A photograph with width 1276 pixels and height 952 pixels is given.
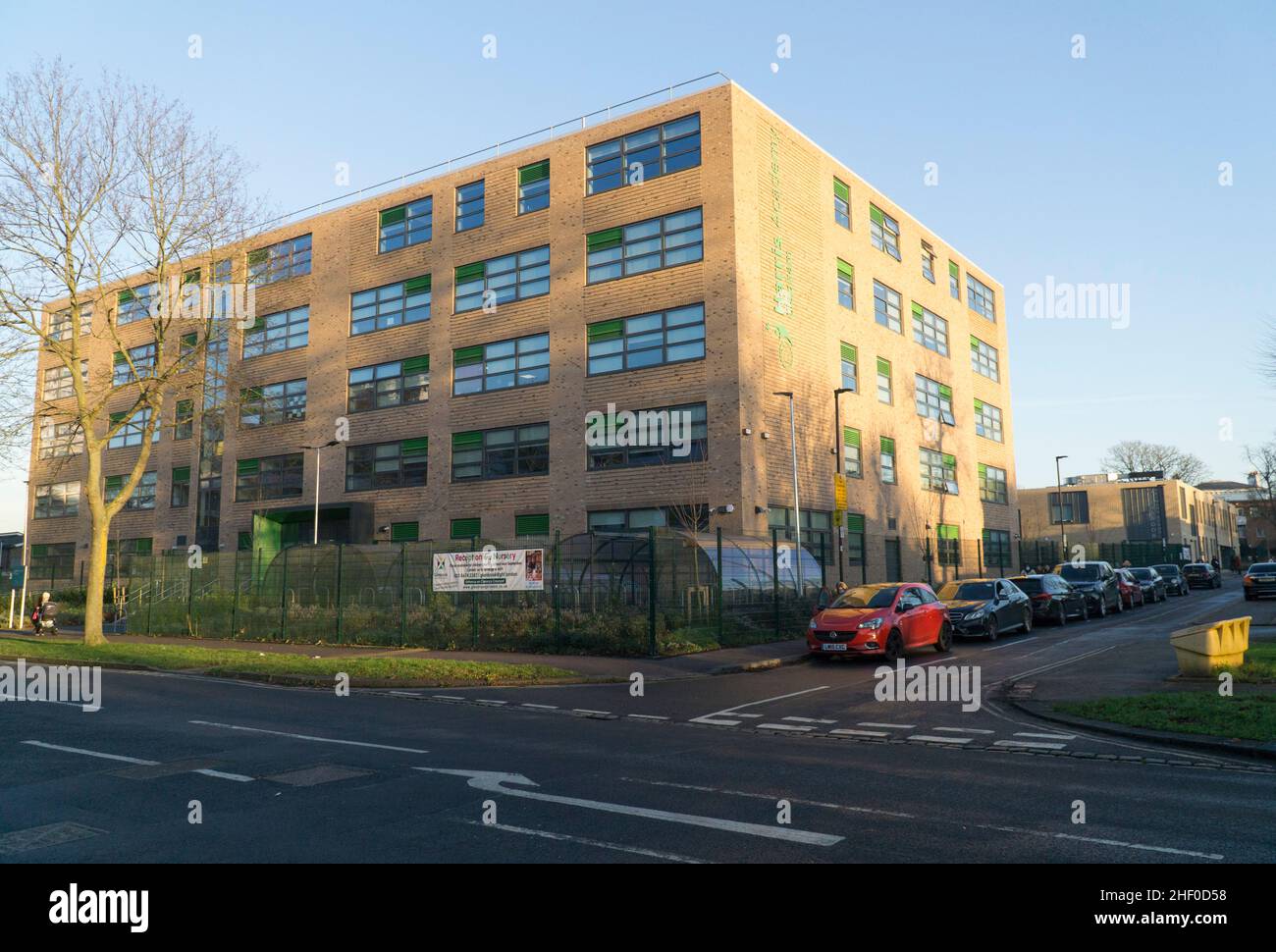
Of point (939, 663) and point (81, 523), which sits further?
point (81, 523)

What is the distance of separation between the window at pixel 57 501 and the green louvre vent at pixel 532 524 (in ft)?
99.7

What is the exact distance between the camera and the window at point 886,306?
138ft

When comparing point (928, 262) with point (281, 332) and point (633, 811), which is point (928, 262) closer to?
point (281, 332)

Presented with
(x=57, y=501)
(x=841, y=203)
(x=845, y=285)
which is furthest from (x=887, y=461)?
(x=57, y=501)

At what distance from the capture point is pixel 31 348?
79.7ft

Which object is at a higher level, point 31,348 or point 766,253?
point 766,253

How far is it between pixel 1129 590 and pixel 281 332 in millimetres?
38036

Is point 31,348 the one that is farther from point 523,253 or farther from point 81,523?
point 81,523

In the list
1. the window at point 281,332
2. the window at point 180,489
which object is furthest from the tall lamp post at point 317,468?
the window at point 180,489

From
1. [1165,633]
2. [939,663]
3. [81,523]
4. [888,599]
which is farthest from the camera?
[81,523]

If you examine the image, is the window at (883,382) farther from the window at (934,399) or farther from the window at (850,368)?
the window at (934,399)

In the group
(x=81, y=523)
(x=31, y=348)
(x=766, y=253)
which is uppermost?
(x=766, y=253)

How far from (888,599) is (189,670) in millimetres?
14233
